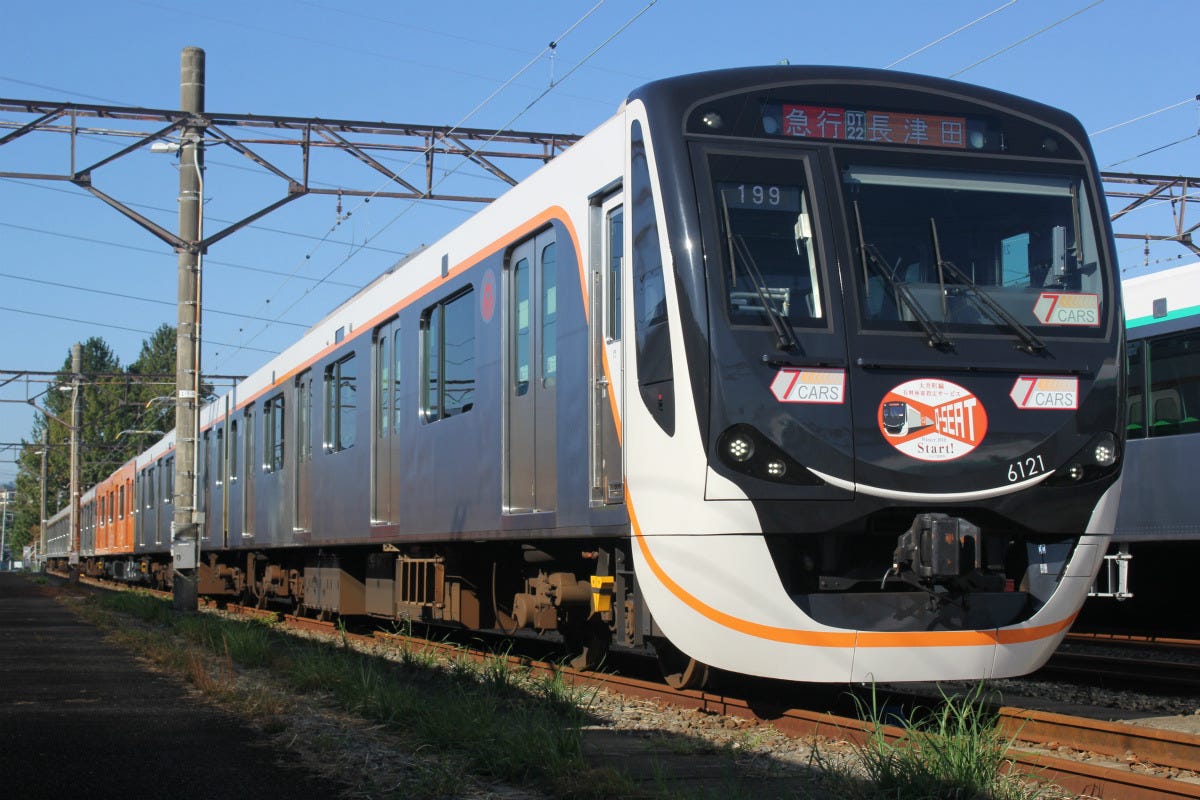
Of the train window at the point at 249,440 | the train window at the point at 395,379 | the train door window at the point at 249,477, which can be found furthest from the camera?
the train window at the point at 249,440

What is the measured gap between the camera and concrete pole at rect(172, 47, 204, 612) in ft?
61.2

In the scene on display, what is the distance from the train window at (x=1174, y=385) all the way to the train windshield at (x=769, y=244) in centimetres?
795

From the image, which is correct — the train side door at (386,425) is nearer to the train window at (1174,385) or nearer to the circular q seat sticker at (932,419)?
the circular q seat sticker at (932,419)

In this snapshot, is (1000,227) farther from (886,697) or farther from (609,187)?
(886,697)

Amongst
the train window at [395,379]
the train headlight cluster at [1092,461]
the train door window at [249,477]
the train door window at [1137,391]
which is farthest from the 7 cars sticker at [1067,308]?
the train door window at [249,477]

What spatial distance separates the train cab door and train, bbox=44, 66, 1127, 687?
0.8 inches

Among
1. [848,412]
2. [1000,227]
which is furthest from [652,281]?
[1000,227]

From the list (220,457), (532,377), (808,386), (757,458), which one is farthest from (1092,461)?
(220,457)

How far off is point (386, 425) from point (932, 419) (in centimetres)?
713

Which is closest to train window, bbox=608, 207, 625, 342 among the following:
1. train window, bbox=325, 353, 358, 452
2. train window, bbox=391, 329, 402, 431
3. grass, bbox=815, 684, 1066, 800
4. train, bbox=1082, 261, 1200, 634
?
grass, bbox=815, 684, 1066, 800

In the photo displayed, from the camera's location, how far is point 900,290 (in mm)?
7734

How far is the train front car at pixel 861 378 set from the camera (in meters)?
7.30

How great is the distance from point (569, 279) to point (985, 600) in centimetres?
318

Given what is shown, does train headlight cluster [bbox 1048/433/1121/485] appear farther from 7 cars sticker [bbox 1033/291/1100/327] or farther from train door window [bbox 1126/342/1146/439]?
train door window [bbox 1126/342/1146/439]
